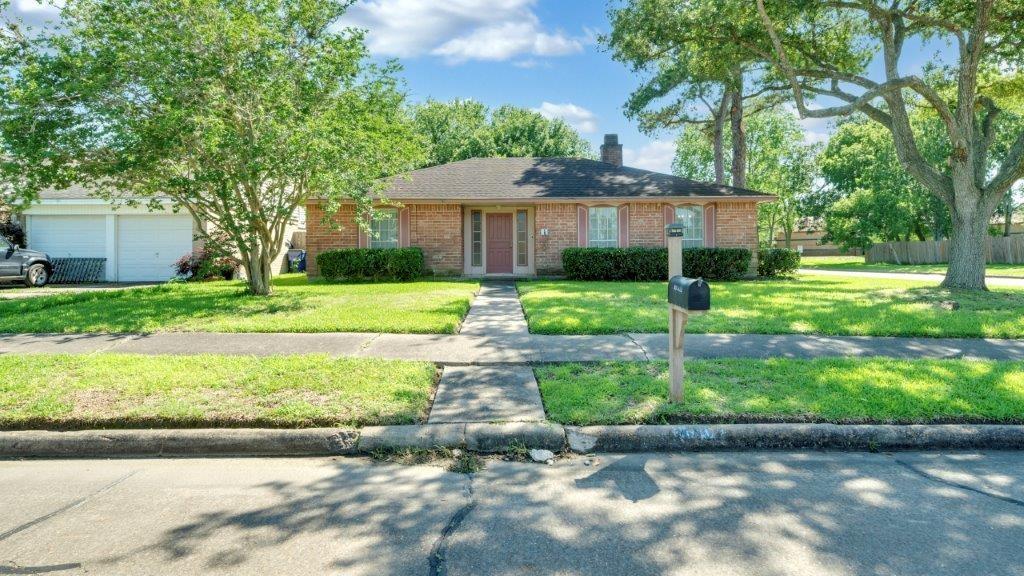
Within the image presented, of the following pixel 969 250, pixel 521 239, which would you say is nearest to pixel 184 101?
pixel 521 239

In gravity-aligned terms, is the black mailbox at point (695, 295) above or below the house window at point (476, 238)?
below

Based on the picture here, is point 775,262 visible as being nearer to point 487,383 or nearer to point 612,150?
point 612,150

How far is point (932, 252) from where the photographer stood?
105 ft

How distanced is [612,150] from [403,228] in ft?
Answer: 30.7

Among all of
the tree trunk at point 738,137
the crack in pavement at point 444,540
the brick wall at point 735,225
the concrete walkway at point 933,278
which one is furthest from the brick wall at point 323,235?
the concrete walkway at point 933,278

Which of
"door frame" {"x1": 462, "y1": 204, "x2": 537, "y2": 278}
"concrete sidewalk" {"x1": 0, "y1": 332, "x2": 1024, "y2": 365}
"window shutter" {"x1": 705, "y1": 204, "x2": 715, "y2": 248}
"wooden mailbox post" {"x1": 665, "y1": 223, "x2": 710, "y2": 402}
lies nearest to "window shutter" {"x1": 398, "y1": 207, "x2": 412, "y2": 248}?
"door frame" {"x1": 462, "y1": 204, "x2": 537, "y2": 278}

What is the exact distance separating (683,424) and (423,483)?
1905mm

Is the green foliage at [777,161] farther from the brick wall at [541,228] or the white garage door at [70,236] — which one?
the white garage door at [70,236]

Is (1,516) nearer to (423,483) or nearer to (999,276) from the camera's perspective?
(423,483)

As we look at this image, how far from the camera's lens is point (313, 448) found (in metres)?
3.74

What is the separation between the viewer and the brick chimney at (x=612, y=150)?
2169cm

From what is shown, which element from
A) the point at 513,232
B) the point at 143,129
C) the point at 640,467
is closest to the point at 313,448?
the point at 640,467

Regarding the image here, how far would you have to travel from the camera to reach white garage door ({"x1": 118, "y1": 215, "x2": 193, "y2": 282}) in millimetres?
18172

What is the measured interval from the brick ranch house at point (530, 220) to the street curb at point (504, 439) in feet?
44.4
